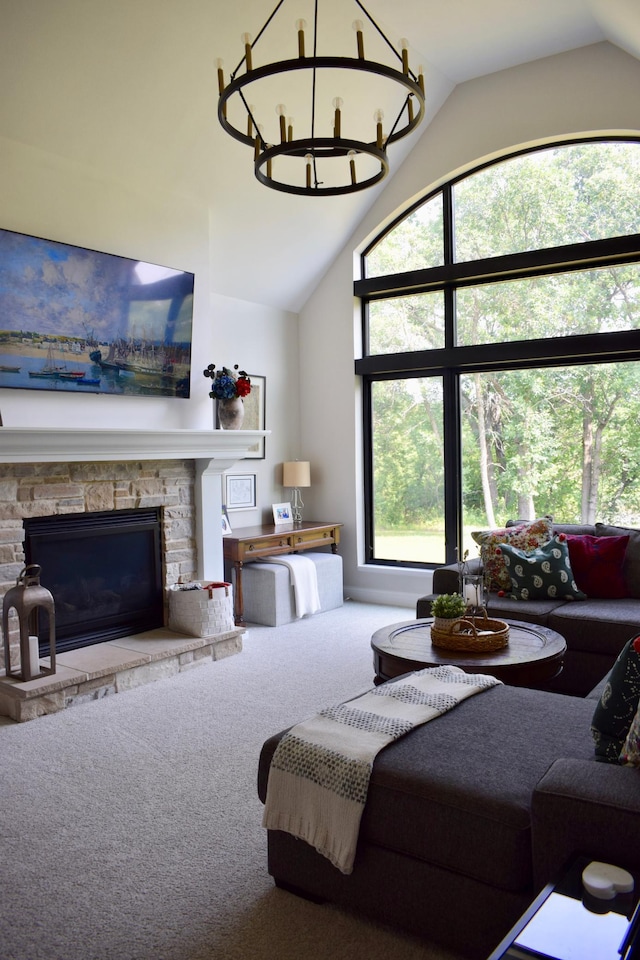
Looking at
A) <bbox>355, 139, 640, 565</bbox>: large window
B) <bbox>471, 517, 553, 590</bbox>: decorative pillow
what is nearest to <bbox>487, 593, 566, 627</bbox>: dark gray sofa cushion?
<bbox>471, 517, 553, 590</bbox>: decorative pillow

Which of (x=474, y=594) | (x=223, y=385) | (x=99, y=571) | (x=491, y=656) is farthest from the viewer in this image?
(x=223, y=385)

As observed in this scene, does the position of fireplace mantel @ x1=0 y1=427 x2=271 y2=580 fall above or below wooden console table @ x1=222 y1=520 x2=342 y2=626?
above

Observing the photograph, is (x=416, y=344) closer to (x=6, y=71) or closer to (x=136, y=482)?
(x=136, y=482)

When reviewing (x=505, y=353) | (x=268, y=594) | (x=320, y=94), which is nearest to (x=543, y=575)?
(x=505, y=353)

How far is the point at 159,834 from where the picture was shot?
8.93ft

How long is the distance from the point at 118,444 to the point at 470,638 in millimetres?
2445

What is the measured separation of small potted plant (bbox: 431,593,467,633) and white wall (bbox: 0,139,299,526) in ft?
8.00

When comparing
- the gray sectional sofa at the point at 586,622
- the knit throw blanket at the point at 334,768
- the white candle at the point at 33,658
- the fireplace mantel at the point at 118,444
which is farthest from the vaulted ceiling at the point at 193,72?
the knit throw blanket at the point at 334,768

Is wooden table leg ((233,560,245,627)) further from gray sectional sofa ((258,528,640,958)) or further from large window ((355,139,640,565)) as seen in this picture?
gray sectional sofa ((258,528,640,958))

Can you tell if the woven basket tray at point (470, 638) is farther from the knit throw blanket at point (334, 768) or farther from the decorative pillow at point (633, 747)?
the decorative pillow at point (633, 747)

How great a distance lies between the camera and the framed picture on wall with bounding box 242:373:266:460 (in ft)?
21.3

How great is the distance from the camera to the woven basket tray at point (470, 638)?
335cm

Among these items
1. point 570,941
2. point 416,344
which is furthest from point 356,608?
point 570,941

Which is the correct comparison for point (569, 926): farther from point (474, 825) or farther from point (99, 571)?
point (99, 571)
